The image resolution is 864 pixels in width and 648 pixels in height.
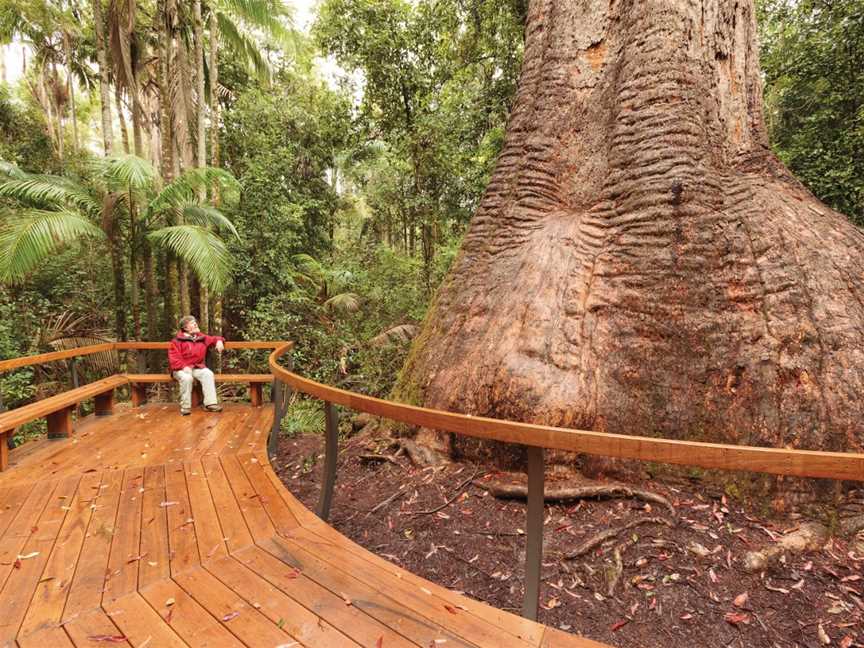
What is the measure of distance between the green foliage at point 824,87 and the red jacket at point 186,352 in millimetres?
8847

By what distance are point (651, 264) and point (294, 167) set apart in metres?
10.7

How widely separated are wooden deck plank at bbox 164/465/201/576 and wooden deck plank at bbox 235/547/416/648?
232 millimetres

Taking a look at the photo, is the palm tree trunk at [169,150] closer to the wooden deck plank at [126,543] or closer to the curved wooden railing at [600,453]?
the wooden deck plank at [126,543]

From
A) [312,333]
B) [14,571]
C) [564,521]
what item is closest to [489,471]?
[564,521]

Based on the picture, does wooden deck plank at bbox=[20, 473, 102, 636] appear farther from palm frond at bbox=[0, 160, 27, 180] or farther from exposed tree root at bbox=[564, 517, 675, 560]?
palm frond at bbox=[0, 160, 27, 180]

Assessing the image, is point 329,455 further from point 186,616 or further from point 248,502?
point 186,616

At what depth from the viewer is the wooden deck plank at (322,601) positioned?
1.45 meters

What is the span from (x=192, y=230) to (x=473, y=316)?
4494mm

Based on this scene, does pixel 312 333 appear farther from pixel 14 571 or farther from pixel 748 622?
pixel 748 622

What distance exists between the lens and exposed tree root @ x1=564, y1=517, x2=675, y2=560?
2.42 metres

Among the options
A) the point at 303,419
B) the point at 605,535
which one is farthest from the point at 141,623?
the point at 303,419

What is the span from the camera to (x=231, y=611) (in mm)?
1585

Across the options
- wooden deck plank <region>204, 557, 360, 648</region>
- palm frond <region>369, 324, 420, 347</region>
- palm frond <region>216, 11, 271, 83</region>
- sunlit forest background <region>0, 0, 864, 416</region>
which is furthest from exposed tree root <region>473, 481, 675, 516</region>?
palm frond <region>216, 11, 271, 83</region>

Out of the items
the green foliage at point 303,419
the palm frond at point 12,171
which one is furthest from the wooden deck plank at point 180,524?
the palm frond at point 12,171
